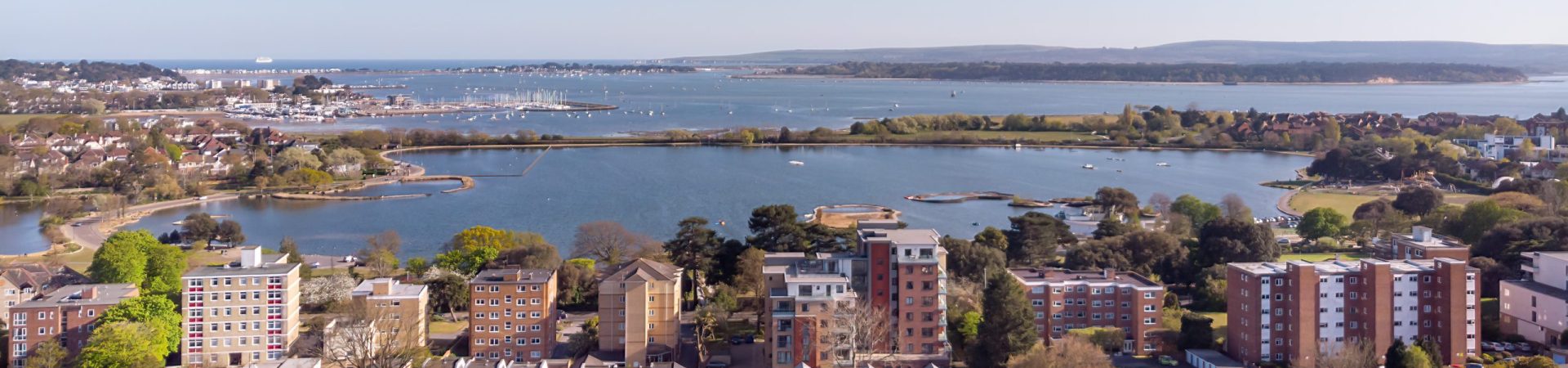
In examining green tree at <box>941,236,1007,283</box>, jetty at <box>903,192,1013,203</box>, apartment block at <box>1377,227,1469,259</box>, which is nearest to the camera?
apartment block at <box>1377,227,1469,259</box>

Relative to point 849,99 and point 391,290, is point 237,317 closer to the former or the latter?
point 391,290

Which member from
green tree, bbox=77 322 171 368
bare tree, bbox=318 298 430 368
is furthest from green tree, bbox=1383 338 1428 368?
green tree, bbox=77 322 171 368

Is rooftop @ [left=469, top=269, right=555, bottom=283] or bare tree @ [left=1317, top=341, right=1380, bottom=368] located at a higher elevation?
rooftop @ [left=469, top=269, right=555, bottom=283]

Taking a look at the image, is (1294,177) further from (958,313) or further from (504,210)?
(958,313)

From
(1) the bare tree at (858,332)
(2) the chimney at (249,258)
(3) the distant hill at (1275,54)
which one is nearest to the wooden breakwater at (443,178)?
(2) the chimney at (249,258)

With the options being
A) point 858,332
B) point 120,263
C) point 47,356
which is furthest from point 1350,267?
point 120,263

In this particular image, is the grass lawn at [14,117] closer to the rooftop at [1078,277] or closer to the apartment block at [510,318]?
the apartment block at [510,318]

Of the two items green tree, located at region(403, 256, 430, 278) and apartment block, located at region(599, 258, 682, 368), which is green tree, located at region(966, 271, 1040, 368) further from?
green tree, located at region(403, 256, 430, 278)
